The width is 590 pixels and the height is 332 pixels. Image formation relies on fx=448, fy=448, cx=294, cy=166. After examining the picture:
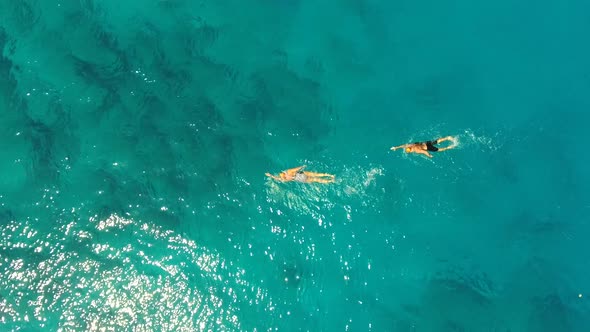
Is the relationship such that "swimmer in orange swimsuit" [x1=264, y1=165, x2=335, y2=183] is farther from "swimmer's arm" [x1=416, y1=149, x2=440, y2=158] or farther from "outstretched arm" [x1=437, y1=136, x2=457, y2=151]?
"outstretched arm" [x1=437, y1=136, x2=457, y2=151]

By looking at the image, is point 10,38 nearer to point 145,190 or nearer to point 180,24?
point 180,24

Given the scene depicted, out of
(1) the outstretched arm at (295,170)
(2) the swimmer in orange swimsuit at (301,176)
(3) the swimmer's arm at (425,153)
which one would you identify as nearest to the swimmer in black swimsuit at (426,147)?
(3) the swimmer's arm at (425,153)

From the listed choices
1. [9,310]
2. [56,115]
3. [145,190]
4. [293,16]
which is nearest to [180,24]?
[293,16]

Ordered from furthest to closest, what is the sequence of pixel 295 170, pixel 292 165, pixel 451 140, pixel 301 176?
pixel 451 140 < pixel 292 165 < pixel 295 170 < pixel 301 176

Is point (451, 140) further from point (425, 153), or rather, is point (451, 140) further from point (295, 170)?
point (295, 170)

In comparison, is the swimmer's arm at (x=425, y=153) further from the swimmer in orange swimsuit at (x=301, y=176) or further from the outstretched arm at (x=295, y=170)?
the outstretched arm at (x=295, y=170)

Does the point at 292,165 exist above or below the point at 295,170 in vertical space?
above

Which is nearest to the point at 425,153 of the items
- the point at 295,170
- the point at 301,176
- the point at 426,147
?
the point at 426,147
